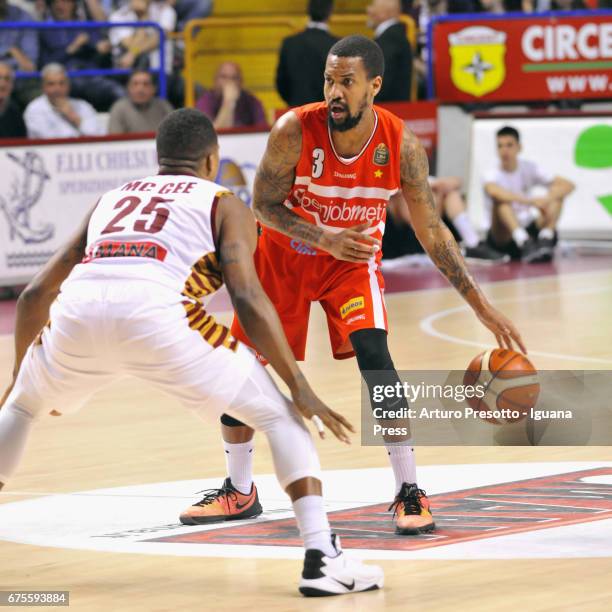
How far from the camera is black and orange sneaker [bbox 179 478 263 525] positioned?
250 inches

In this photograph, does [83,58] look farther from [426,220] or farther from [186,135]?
[186,135]

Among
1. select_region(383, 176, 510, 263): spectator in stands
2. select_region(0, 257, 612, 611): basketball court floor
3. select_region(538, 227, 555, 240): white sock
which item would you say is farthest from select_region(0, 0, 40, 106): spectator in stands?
select_region(0, 257, 612, 611): basketball court floor

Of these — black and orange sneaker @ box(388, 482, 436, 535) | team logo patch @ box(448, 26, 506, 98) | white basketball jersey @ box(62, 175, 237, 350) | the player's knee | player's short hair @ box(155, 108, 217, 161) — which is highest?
team logo patch @ box(448, 26, 506, 98)

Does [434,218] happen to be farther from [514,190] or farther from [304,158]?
[514,190]

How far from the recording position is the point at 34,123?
15047mm

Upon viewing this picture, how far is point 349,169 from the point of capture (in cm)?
640

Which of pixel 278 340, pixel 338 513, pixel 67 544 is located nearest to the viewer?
pixel 278 340

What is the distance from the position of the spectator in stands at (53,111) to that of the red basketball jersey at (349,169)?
8910mm

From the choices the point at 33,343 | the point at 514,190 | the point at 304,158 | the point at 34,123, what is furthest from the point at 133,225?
the point at 514,190

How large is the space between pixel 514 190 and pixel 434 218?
9837 millimetres

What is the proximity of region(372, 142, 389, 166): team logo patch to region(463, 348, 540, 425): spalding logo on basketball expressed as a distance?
4.27ft

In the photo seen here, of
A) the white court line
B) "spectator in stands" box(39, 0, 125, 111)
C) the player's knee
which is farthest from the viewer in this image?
"spectator in stands" box(39, 0, 125, 111)

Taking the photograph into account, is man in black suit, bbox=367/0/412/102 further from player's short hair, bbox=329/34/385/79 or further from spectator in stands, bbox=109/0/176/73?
player's short hair, bbox=329/34/385/79

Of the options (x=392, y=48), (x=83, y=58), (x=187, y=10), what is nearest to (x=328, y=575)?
(x=392, y=48)
